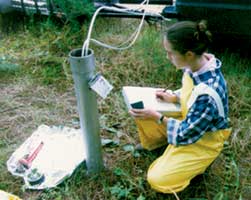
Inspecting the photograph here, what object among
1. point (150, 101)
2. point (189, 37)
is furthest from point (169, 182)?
point (189, 37)

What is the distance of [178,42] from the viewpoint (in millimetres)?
1762

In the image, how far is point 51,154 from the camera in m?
2.29

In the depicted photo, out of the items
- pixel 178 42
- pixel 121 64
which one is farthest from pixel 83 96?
pixel 121 64

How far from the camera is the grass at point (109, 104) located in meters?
2.05

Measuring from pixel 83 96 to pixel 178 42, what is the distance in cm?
54

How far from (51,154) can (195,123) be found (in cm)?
98

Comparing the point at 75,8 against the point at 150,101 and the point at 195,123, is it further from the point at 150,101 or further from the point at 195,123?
the point at 195,123

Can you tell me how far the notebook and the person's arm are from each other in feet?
0.52

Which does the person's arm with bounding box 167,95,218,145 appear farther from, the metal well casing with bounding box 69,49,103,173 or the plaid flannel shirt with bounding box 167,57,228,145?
the metal well casing with bounding box 69,49,103,173

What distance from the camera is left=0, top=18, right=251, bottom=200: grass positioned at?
2.05 metres

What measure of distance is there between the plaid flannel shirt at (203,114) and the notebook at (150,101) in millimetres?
184

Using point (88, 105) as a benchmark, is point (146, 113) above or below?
below

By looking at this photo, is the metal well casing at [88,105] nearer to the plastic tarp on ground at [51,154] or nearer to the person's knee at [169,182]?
the plastic tarp on ground at [51,154]

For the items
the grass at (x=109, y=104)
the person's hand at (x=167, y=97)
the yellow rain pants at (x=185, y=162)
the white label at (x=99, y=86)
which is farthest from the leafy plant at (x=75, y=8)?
the white label at (x=99, y=86)
